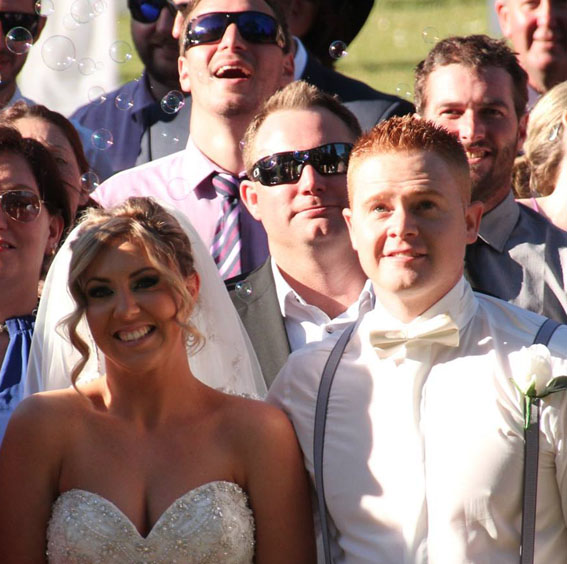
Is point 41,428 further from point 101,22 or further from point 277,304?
point 101,22

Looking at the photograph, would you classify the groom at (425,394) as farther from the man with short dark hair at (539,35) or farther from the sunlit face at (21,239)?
the man with short dark hair at (539,35)

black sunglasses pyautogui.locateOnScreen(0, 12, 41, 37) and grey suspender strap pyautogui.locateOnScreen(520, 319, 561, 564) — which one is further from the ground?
black sunglasses pyautogui.locateOnScreen(0, 12, 41, 37)

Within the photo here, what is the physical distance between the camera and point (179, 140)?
20.2 ft

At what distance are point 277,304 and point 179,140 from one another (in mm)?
1653

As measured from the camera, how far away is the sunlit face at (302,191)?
4.83m

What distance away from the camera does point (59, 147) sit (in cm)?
532

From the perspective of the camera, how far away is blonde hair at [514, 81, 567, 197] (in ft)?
17.8

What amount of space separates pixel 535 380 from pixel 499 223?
169cm

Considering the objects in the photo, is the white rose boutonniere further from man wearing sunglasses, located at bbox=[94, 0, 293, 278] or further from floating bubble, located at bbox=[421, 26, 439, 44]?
floating bubble, located at bbox=[421, 26, 439, 44]

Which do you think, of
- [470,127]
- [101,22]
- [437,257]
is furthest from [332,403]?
[101,22]

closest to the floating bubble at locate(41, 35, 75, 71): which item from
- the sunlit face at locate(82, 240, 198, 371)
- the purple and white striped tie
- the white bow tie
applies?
the purple and white striped tie

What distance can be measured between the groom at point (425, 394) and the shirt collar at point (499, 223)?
42.9 inches

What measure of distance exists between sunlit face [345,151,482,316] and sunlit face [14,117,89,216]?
5.79 feet

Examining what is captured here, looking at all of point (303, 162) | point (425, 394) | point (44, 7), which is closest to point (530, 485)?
point (425, 394)
